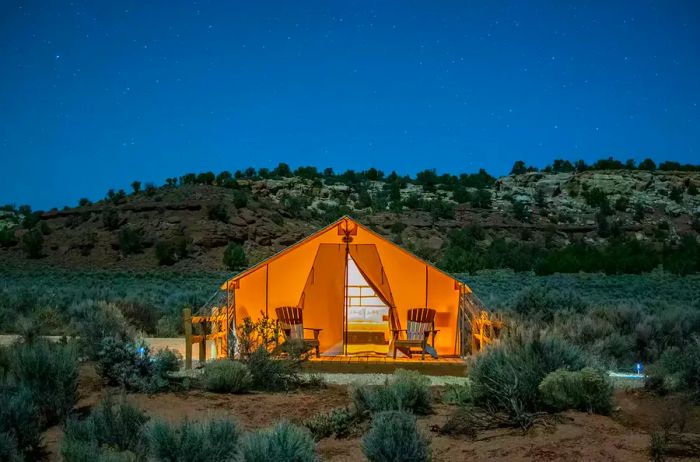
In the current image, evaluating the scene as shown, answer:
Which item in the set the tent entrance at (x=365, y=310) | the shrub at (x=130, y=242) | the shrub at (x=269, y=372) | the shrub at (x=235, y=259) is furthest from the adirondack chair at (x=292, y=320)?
the shrub at (x=130, y=242)

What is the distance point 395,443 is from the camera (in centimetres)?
574

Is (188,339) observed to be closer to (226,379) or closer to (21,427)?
(226,379)

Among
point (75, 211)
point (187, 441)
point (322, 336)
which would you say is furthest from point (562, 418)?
point (75, 211)

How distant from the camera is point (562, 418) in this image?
718 centimetres

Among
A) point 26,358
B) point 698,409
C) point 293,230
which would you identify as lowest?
point 698,409

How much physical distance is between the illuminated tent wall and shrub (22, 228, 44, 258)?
4004cm

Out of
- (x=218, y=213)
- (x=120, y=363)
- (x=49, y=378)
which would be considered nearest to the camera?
(x=49, y=378)

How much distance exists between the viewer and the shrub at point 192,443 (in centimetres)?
564

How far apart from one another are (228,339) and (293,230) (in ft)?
132

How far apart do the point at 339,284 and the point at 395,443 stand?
819 centimetres

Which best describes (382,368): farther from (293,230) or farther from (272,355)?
(293,230)

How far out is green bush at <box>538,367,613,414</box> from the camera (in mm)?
7551

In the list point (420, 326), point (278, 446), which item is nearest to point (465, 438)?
point (278, 446)

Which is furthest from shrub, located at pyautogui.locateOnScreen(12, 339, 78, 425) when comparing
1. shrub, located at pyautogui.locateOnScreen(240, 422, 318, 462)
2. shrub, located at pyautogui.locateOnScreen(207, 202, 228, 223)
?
shrub, located at pyautogui.locateOnScreen(207, 202, 228, 223)
